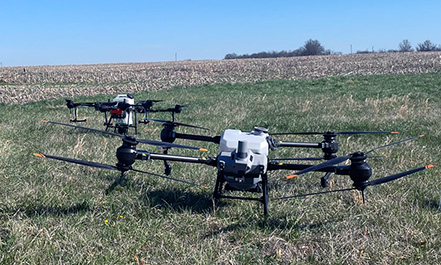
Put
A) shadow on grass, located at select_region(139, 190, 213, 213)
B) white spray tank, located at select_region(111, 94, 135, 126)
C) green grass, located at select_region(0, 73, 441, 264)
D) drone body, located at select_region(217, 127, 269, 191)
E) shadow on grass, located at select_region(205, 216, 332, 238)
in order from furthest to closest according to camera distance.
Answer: white spray tank, located at select_region(111, 94, 135, 126), shadow on grass, located at select_region(139, 190, 213, 213), shadow on grass, located at select_region(205, 216, 332, 238), drone body, located at select_region(217, 127, 269, 191), green grass, located at select_region(0, 73, 441, 264)

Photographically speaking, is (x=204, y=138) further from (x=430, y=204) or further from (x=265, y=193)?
(x=430, y=204)

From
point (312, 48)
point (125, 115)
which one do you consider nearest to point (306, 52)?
point (312, 48)

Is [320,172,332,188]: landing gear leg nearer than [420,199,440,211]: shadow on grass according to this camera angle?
No

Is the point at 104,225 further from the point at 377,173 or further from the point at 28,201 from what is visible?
the point at 377,173

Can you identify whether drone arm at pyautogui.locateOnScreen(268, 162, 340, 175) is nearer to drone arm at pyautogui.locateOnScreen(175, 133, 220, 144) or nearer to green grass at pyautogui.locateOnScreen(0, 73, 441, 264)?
green grass at pyautogui.locateOnScreen(0, 73, 441, 264)

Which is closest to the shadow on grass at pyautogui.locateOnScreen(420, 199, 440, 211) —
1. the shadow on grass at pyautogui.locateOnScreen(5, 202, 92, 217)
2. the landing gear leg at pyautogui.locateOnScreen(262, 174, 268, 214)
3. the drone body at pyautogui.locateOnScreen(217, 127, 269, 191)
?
the landing gear leg at pyautogui.locateOnScreen(262, 174, 268, 214)

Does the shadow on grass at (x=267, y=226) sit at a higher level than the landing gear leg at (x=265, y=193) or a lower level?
lower

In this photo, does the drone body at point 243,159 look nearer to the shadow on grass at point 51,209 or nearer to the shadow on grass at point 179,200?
the shadow on grass at point 179,200

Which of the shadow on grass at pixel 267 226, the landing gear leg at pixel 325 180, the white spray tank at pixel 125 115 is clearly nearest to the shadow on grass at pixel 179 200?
the shadow on grass at pixel 267 226

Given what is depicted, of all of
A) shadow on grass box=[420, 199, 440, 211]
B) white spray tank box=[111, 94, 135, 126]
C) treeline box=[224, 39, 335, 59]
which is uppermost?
treeline box=[224, 39, 335, 59]

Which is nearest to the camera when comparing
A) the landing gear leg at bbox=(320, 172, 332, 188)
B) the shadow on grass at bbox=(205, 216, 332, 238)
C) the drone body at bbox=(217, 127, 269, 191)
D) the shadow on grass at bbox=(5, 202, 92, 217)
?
the drone body at bbox=(217, 127, 269, 191)
